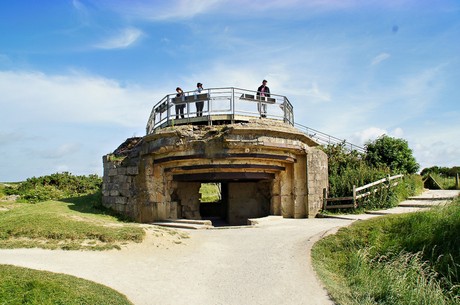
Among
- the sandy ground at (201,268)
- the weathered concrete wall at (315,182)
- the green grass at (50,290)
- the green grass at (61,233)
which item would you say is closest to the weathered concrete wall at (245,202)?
the weathered concrete wall at (315,182)

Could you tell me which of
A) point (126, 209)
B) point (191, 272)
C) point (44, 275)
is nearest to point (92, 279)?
point (44, 275)

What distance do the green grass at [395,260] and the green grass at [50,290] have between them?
4.37 metres

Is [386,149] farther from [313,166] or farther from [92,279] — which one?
[92,279]

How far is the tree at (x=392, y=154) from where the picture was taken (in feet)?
76.1

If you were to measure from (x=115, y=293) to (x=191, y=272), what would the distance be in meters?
2.02

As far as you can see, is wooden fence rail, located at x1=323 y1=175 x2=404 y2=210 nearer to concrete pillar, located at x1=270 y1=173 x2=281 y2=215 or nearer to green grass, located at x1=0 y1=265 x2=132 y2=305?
concrete pillar, located at x1=270 y1=173 x2=281 y2=215

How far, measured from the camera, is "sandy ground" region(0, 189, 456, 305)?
739 cm

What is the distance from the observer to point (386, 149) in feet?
77.0

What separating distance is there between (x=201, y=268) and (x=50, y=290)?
3.33 m

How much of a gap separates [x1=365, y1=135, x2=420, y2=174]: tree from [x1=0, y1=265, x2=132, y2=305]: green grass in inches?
753

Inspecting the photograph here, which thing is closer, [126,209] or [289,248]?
[289,248]

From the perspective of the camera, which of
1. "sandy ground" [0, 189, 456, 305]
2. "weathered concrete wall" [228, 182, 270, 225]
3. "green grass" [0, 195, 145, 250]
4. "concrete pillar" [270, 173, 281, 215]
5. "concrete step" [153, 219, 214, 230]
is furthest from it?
"weathered concrete wall" [228, 182, 270, 225]

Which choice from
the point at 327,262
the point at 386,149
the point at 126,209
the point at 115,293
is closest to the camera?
the point at 115,293

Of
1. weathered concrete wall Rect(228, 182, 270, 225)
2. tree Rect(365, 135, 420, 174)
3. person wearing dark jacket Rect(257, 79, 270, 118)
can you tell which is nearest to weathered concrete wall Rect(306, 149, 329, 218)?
person wearing dark jacket Rect(257, 79, 270, 118)
